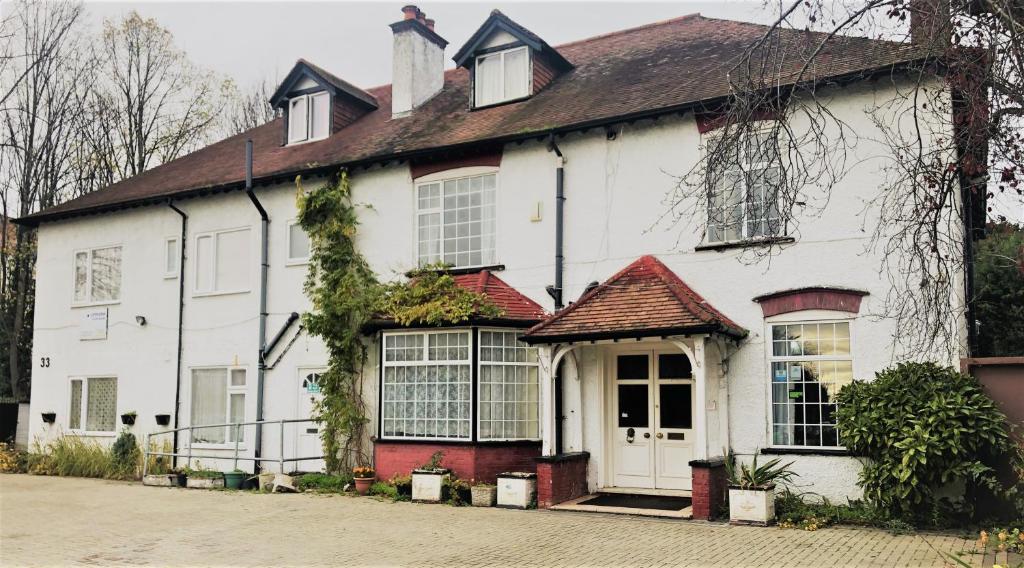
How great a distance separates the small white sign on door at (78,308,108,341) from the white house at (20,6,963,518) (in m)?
0.05

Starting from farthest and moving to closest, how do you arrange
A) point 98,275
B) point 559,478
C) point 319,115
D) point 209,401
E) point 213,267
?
point 98,275 → point 319,115 → point 213,267 → point 209,401 → point 559,478

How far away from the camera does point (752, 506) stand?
11.9m

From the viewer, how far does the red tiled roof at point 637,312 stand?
42.4ft

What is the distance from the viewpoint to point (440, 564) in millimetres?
9508

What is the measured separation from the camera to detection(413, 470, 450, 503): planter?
47.1 feet

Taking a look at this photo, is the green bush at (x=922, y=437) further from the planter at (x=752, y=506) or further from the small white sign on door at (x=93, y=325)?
the small white sign on door at (x=93, y=325)

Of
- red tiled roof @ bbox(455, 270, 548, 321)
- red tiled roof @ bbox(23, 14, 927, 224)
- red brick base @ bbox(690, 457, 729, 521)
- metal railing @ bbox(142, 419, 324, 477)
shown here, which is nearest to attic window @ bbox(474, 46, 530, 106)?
red tiled roof @ bbox(23, 14, 927, 224)

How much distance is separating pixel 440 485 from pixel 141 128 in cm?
2305

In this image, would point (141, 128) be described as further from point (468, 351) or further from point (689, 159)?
point (689, 159)

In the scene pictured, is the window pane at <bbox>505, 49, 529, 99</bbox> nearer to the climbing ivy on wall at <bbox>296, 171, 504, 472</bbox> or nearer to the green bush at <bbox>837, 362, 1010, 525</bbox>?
the climbing ivy on wall at <bbox>296, 171, 504, 472</bbox>

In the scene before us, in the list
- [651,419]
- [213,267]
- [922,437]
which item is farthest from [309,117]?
A: [922,437]

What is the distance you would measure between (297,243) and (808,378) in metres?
10.4

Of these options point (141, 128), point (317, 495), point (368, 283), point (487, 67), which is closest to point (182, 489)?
point (317, 495)

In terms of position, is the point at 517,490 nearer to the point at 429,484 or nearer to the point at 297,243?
the point at 429,484
